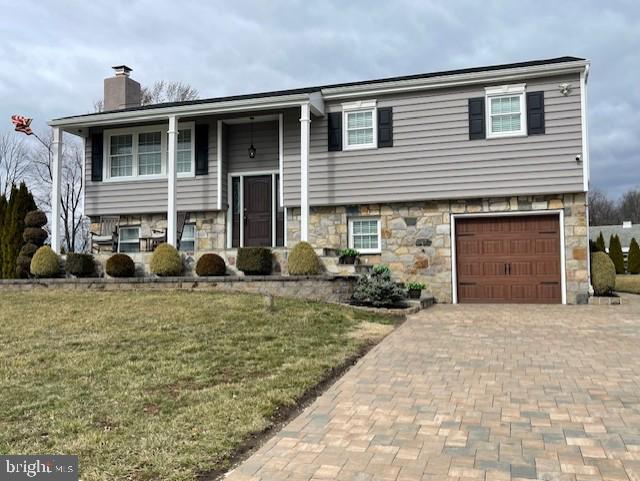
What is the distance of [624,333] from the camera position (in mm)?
7984

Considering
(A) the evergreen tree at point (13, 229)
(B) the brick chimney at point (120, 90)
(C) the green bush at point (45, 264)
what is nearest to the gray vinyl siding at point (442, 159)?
(C) the green bush at point (45, 264)

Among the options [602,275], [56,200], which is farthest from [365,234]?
[56,200]

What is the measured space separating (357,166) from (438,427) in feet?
32.0

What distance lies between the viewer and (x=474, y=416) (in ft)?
14.1

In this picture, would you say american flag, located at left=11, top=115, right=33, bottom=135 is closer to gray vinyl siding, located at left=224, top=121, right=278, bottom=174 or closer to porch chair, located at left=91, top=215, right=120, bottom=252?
porch chair, located at left=91, top=215, right=120, bottom=252

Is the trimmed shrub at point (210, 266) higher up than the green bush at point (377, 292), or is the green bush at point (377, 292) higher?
the trimmed shrub at point (210, 266)

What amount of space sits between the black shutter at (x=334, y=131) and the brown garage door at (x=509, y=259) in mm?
3457

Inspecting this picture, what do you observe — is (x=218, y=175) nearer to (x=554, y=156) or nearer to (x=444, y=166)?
(x=444, y=166)

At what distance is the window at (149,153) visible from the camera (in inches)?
587

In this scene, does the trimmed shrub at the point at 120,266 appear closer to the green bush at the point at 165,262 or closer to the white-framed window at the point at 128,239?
the green bush at the point at 165,262

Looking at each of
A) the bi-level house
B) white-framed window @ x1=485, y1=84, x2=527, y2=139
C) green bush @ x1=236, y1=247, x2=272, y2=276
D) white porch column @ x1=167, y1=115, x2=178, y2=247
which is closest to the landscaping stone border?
green bush @ x1=236, y1=247, x2=272, y2=276

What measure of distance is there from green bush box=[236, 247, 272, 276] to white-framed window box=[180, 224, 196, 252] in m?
3.31

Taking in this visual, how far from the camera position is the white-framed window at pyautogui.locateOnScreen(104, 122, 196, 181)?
14.6 metres

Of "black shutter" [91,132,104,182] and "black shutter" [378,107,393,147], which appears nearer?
"black shutter" [378,107,393,147]
